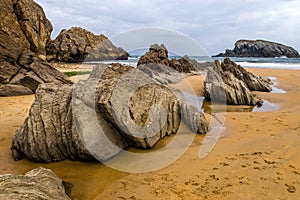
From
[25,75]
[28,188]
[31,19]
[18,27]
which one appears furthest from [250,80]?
[28,188]

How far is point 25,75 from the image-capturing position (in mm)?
11844

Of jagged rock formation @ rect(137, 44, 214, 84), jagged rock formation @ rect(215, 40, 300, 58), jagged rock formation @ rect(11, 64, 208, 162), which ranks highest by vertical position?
jagged rock formation @ rect(215, 40, 300, 58)

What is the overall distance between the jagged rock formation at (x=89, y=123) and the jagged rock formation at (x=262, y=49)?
84.2m

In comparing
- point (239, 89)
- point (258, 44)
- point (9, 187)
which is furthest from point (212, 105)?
point (258, 44)

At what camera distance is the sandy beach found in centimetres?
363

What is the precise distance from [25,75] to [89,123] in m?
8.38

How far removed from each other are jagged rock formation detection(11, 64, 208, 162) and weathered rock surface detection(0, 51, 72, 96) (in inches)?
259

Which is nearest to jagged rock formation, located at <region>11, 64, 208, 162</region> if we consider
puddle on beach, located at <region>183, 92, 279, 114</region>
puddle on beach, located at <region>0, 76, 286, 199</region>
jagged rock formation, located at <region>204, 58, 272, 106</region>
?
puddle on beach, located at <region>0, 76, 286, 199</region>

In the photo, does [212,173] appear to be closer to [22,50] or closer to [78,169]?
[78,169]

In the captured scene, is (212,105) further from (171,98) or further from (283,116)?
(171,98)

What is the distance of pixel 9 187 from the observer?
2781mm

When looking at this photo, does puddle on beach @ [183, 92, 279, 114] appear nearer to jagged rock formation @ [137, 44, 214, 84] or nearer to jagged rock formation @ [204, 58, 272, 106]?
jagged rock formation @ [204, 58, 272, 106]

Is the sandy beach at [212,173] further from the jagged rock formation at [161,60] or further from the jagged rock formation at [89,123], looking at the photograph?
the jagged rock formation at [161,60]

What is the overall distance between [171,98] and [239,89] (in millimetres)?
5870
